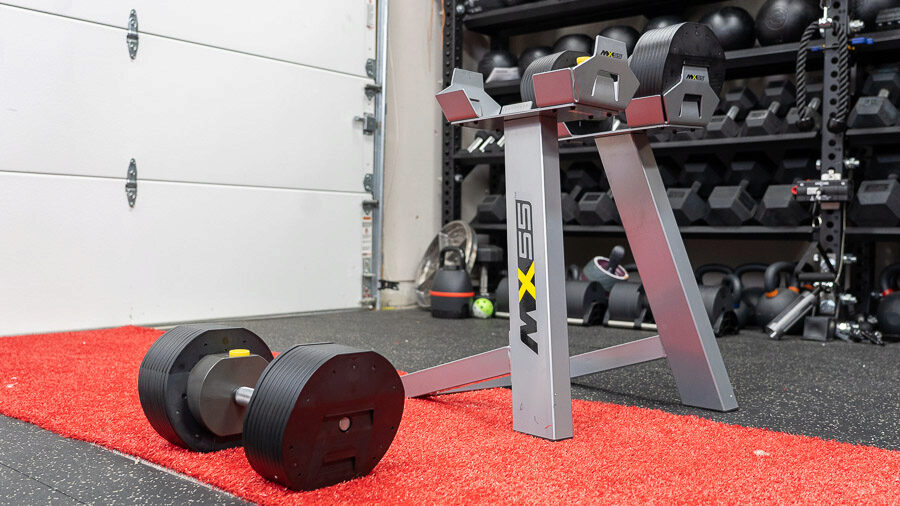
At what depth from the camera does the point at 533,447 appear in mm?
1660

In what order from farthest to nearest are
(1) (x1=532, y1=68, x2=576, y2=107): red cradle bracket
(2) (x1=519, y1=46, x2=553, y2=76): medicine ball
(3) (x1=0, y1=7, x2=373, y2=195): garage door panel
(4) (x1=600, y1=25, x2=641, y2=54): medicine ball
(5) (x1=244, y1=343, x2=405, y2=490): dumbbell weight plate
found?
(2) (x1=519, y1=46, x2=553, y2=76): medicine ball → (4) (x1=600, y1=25, x2=641, y2=54): medicine ball → (3) (x1=0, y1=7, x2=373, y2=195): garage door panel → (1) (x1=532, y1=68, x2=576, y2=107): red cradle bracket → (5) (x1=244, y1=343, x2=405, y2=490): dumbbell weight plate

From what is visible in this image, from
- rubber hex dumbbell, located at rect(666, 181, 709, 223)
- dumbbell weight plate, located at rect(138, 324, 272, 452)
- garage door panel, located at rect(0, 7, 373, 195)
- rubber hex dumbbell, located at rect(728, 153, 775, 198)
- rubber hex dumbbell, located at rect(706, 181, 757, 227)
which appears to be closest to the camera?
dumbbell weight plate, located at rect(138, 324, 272, 452)

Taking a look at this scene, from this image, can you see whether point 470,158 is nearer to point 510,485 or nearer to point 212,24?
point 212,24

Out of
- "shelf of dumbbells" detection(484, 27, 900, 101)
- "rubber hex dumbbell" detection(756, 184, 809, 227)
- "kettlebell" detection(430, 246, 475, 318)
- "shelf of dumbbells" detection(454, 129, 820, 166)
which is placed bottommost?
"kettlebell" detection(430, 246, 475, 318)

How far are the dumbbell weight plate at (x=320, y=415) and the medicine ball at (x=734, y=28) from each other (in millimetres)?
3531

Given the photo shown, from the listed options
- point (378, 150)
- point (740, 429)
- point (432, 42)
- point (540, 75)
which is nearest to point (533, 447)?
point (740, 429)

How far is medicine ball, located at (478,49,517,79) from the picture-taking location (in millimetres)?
4988

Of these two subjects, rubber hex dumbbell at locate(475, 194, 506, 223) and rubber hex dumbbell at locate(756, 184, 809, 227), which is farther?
rubber hex dumbbell at locate(475, 194, 506, 223)

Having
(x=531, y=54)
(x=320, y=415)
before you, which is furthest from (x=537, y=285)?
(x=531, y=54)

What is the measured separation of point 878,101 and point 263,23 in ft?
10.9

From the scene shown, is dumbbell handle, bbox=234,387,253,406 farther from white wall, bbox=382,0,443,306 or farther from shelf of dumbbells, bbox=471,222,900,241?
white wall, bbox=382,0,443,306

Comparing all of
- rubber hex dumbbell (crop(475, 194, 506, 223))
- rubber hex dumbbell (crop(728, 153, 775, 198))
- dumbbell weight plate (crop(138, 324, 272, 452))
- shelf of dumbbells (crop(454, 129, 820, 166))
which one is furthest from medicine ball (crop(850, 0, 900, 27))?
dumbbell weight plate (crop(138, 324, 272, 452))

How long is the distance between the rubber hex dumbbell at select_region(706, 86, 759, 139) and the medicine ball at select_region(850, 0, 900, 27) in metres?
0.67

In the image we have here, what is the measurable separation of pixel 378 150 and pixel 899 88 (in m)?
3.00
